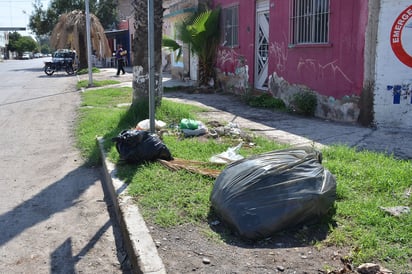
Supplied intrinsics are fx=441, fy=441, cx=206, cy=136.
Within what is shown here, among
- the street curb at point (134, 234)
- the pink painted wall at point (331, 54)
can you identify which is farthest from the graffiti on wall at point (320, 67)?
the street curb at point (134, 234)

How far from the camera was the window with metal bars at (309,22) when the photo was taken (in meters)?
8.58

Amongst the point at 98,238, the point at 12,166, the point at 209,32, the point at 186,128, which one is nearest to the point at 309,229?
the point at 98,238

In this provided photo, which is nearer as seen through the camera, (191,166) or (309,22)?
(191,166)

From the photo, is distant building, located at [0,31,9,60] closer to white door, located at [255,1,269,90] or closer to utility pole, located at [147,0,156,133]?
white door, located at [255,1,269,90]

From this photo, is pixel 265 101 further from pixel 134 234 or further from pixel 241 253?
pixel 241 253

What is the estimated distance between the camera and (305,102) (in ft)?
29.6

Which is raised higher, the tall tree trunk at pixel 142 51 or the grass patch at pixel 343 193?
the tall tree trunk at pixel 142 51

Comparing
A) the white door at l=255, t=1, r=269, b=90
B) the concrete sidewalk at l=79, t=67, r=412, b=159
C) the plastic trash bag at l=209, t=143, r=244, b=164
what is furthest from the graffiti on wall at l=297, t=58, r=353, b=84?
the plastic trash bag at l=209, t=143, r=244, b=164

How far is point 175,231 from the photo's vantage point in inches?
143

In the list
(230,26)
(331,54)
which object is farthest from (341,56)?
(230,26)

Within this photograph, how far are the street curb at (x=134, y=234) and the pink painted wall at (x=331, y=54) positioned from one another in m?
4.86

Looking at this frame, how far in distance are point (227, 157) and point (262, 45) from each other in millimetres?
7201

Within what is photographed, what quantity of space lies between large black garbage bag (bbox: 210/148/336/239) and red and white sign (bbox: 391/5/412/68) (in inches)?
174

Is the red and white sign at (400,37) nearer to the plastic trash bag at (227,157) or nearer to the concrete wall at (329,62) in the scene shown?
the concrete wall at (329,62)
